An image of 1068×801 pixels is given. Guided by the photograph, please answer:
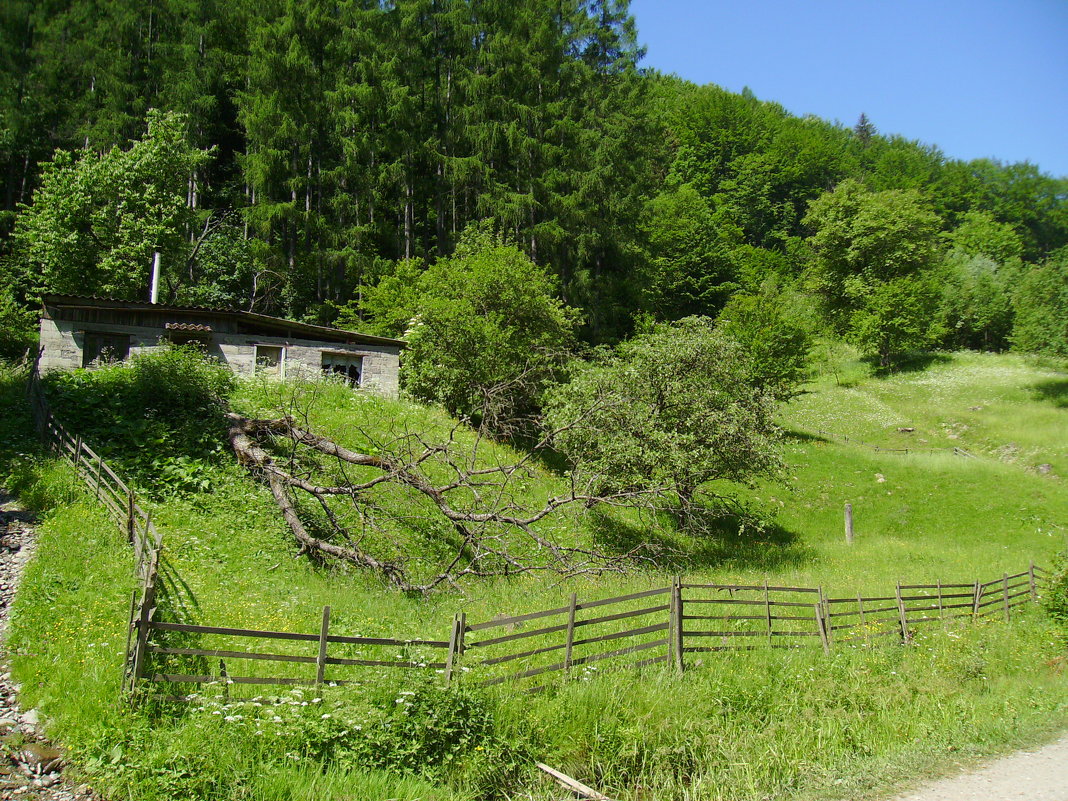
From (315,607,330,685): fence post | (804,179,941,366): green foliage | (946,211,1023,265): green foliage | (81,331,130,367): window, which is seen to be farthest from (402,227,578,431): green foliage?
(946,211,1023,265): green foliage

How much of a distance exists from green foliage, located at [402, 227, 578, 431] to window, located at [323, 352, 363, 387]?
1.91 m

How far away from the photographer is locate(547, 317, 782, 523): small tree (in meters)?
20.1

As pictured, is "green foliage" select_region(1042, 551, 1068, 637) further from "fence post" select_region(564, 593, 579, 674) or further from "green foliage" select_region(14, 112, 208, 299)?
"green foliage" select_region(14, 112, 208, 299)

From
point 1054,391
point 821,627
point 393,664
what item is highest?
point 1054,391

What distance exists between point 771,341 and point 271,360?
28380 millimetres

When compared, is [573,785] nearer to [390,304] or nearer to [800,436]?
[390,304]

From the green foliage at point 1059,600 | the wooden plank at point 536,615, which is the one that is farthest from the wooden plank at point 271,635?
the green foliage at point 1059,600

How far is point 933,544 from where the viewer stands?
24.0m

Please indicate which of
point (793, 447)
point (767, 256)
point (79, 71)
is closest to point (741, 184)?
point (767, 256)

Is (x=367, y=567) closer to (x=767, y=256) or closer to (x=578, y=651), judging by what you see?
(x=578, y=651)

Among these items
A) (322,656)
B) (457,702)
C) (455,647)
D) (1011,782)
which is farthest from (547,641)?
(1011,782)

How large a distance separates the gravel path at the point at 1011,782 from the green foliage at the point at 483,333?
1885 centimetres

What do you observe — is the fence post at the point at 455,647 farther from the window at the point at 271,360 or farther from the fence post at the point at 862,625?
the window at the point at 271,360

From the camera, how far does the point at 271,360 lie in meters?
25.8
